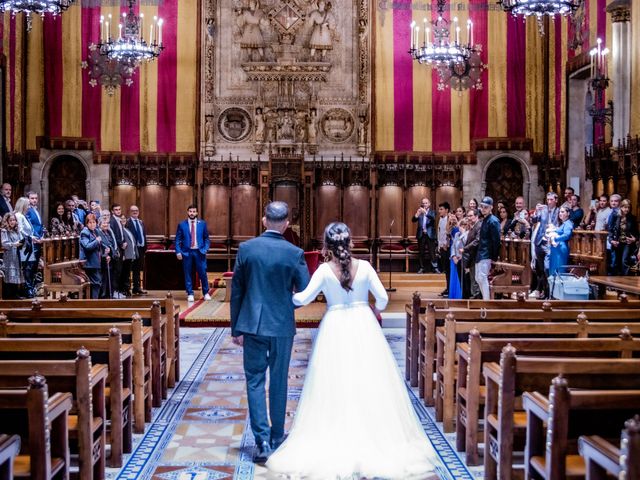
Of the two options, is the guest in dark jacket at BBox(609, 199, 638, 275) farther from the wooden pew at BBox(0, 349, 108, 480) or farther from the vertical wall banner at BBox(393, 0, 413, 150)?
the wooden pew at BBox(0, 349, 108, 480)

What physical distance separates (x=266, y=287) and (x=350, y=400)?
83 cm

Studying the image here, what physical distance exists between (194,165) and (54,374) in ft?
49.1

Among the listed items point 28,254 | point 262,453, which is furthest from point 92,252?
point 262,453

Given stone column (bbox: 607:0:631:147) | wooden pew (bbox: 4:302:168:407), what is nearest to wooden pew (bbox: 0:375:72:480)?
wooden pew (bbox: 4:302:168:407)

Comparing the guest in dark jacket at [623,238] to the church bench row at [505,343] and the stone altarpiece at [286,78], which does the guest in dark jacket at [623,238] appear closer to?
the church bench row at [505,343]

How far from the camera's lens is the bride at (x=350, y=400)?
414 centimetres

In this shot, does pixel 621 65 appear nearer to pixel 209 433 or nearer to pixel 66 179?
pixel 209 433

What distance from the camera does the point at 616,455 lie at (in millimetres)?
2418

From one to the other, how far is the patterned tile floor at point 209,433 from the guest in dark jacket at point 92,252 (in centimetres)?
285

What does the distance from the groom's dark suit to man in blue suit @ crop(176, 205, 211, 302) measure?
300 inches

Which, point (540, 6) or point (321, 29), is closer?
point (540, 6)

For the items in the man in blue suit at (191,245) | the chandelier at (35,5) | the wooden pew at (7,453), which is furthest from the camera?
the man in blue suit at (191,245)

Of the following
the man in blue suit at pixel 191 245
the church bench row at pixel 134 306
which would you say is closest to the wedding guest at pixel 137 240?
the man in blue suit at pixel 191 245

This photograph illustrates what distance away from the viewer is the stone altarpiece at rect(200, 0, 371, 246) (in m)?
18.4
